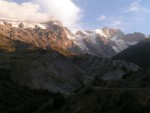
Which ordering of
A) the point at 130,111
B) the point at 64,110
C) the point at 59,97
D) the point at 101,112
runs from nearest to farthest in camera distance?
the point at 130,111 < the point at 101,112 < the point at 64,110 < the point at 59,97

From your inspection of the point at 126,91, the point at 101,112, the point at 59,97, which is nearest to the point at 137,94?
the point at 126,91

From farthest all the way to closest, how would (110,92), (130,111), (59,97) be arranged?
(59,97) < (110,92) < (130,111)

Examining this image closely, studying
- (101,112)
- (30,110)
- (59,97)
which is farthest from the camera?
(30,110)

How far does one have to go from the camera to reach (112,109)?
56406 mm

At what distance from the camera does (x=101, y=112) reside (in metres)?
57.6

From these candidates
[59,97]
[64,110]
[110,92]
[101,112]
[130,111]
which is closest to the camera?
[130,111]

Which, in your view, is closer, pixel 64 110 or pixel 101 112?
pixel 101 112

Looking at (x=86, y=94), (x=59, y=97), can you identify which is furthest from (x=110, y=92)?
(x=59, y=97)

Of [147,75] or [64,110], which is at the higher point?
[147,75]

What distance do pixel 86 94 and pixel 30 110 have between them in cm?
2670

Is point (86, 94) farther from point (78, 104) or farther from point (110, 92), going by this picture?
point (110, 92)

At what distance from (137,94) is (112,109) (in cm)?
459

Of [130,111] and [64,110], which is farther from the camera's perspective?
[64,110]

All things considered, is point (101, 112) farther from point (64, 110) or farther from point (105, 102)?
point (64, 110)
